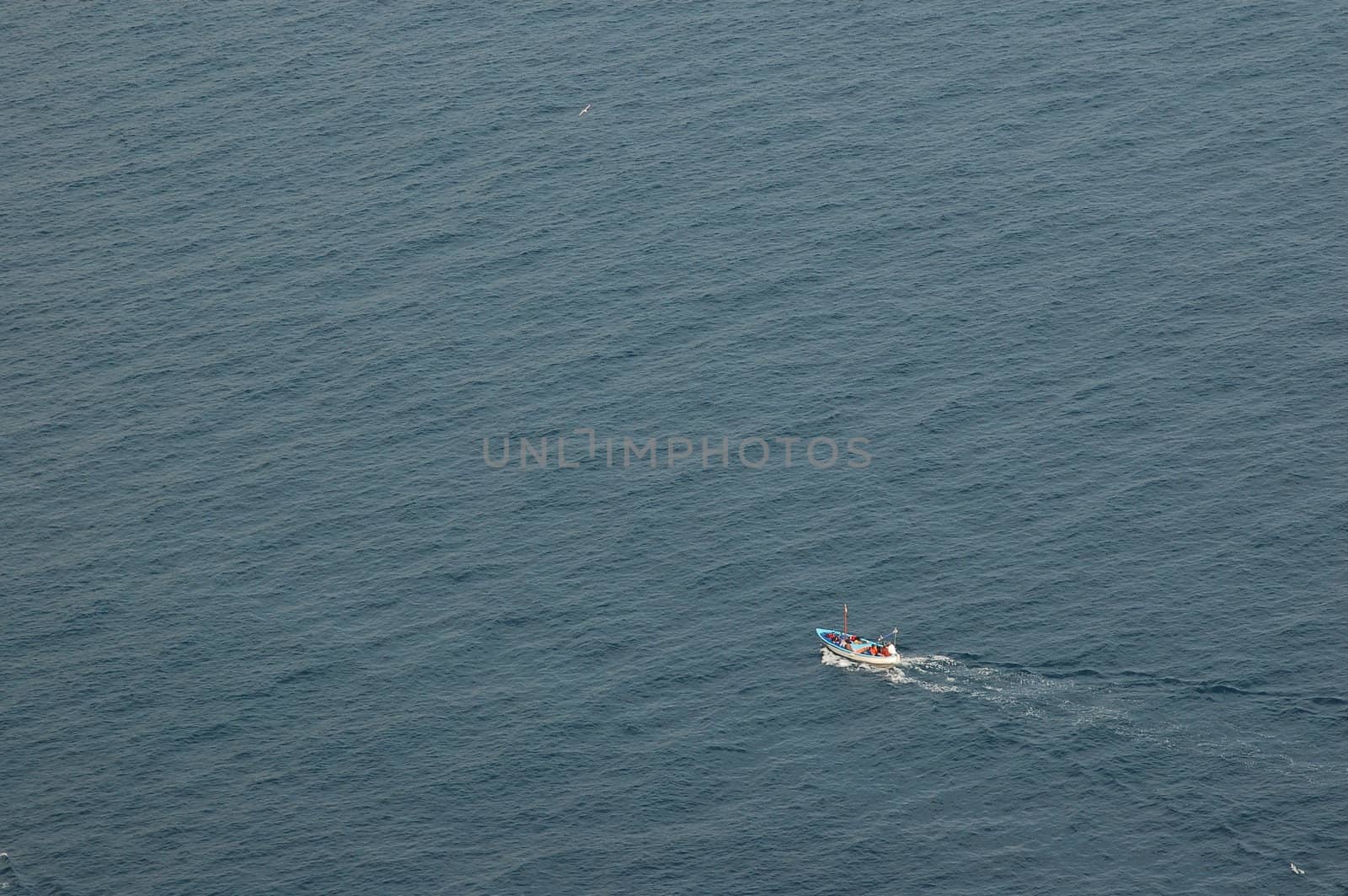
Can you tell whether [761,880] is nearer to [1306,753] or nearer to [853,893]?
[853,893]

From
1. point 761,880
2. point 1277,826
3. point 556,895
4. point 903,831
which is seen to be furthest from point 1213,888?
point 556,895

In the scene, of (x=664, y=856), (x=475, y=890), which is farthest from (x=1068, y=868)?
(x=475, y=890)

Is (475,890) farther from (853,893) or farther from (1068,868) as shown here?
(1068,868)

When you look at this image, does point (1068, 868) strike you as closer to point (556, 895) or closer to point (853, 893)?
point (853, 893)

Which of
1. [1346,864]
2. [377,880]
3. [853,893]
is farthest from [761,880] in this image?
[1346,864]

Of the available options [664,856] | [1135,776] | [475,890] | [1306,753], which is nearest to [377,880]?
[475,890]

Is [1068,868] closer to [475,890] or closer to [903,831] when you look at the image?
[903,831]
